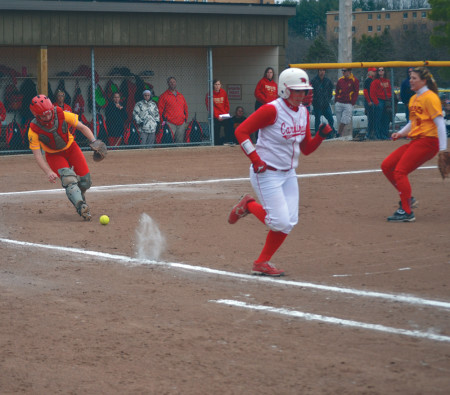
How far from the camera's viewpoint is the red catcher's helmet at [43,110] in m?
10.9

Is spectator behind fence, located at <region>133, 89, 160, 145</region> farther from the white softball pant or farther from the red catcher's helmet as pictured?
the white softball pant

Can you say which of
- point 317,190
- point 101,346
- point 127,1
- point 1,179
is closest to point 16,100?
point 127,1

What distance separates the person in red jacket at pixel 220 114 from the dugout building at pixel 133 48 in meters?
0.46

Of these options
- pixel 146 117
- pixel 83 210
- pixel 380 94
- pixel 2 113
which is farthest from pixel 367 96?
pixel 83 210

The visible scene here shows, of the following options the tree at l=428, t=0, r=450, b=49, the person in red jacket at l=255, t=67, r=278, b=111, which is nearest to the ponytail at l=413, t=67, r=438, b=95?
the person in red jacket at l=255, t=67, r=278, b=111

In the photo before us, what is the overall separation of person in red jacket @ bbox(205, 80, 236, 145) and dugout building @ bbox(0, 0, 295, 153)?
459 mm

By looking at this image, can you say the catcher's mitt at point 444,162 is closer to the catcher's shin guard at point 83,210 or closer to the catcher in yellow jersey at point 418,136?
the catcher in yellow jersey at point 418,136

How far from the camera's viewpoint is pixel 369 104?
72.5 feet

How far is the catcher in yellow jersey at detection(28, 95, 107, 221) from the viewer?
36.0 ft

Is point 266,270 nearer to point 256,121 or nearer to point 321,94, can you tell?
point 256,121

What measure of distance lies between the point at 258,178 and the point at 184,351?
2.69 meters

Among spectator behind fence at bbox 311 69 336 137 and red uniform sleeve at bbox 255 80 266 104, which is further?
spectator behind fence at bbox 311 69 336 137

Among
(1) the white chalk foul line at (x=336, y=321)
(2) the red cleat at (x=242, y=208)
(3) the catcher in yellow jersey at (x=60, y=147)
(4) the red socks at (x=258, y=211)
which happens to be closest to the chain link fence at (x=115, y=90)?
(3) the catcher in yellow jersey at (x=60, y=147)

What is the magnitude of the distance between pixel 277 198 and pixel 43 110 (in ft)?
13.9
